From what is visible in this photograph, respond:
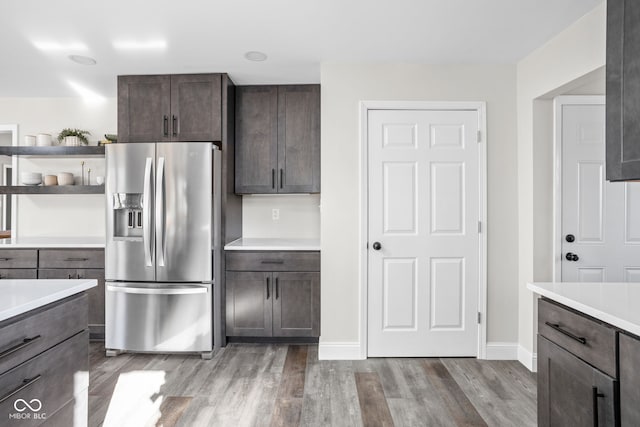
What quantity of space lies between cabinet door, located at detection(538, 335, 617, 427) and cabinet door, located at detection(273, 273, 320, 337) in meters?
1.89

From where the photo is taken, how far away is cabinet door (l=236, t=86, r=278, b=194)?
359 cm

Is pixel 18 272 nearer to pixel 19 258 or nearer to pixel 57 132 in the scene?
pixel 19 258

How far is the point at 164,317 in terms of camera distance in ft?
10.1

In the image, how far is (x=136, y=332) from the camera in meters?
3.09

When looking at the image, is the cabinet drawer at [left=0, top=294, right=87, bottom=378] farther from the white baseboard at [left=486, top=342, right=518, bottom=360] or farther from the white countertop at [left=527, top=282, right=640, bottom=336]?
the white baseboard at [left=486, top=342, right=518, bottom=360]

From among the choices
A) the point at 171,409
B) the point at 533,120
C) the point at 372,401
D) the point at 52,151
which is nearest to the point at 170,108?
the point at 52,151

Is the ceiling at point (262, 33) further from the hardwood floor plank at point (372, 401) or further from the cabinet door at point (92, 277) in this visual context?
the hardwood floor plank at point (372, 401)

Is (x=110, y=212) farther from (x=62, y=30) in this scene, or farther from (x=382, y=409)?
(x=382, y=409)

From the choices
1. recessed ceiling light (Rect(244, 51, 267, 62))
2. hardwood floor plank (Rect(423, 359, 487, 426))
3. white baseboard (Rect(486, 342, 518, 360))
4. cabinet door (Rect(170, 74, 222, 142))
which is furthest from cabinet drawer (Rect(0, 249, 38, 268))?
white baseboard (Rect(486, 342, 518, 360))

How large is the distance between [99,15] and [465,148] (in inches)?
108

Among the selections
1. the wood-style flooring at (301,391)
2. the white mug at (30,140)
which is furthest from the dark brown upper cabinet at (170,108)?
the wood-style flooring at (301,391)

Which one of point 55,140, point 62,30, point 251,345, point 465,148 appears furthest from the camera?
point 55,140

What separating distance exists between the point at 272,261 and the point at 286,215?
764mm

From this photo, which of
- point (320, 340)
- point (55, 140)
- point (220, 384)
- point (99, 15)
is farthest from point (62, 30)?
point (320, 340)
